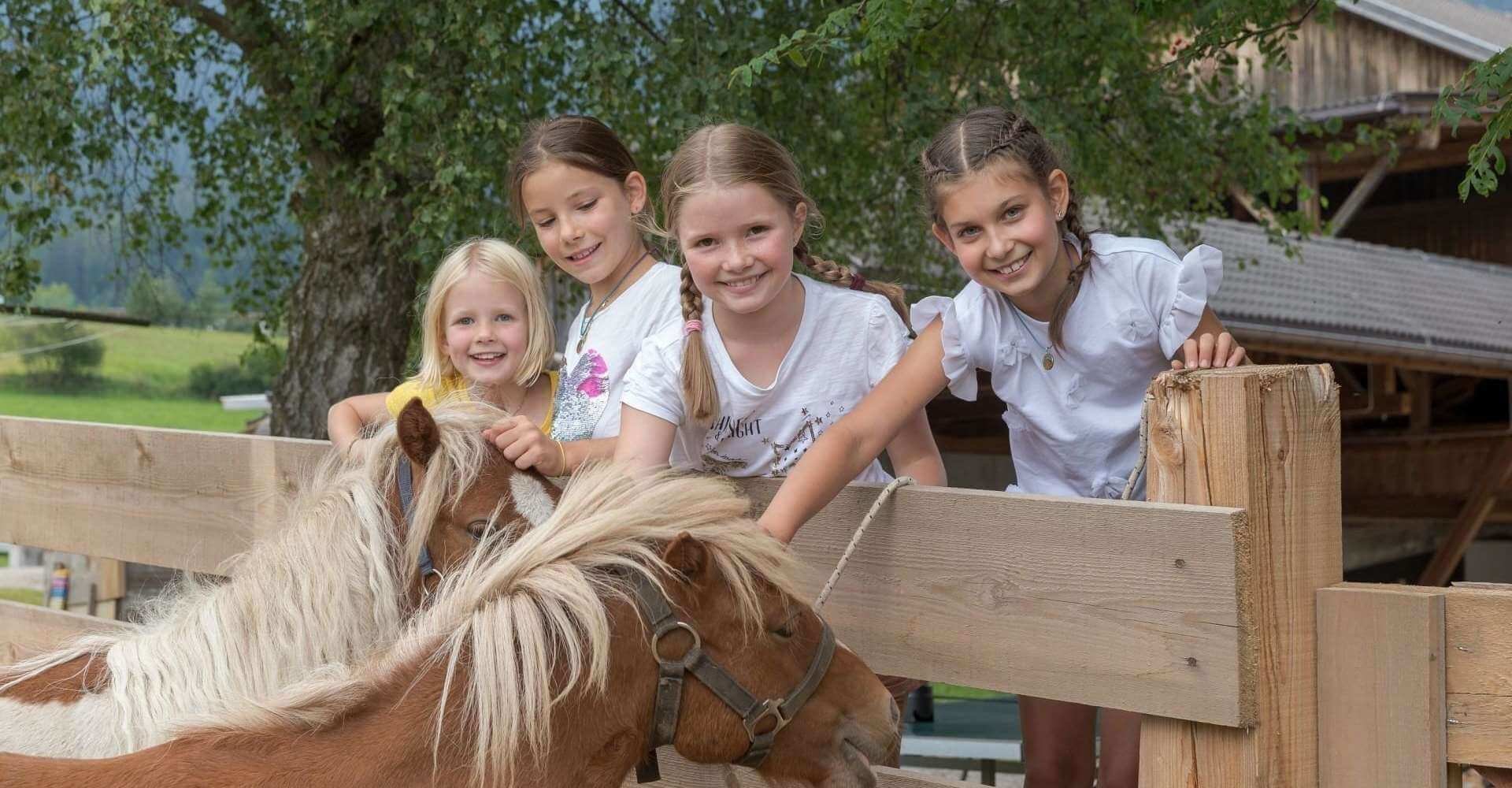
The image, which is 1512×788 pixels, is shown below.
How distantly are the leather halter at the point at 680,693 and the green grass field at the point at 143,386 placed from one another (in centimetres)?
2505

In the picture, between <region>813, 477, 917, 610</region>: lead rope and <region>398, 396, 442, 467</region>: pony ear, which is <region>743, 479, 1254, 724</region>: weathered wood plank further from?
<region>398, 396, 442, 467</region>: pony ear

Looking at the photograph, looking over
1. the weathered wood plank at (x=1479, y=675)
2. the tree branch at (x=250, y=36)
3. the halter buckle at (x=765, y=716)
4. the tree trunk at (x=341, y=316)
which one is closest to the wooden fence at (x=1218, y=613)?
the weathered wood plank at (x=1479, y=675)

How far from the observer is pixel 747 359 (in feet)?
8.08

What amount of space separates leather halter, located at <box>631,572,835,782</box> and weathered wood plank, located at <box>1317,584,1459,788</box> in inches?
25.9

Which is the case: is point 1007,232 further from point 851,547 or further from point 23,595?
point 23,595

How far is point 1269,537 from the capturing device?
156cm

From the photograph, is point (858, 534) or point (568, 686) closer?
point (568, 686)

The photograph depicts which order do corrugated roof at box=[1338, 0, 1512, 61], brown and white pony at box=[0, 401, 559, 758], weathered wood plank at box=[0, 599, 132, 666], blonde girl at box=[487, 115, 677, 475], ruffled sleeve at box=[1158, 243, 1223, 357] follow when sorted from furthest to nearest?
corrugated roof at box=[1338, 0, 1512, 61] < weathered wood plank at box=[0, 599, 132, 666] < blonde girl at box=[487, 115, 677, 475] < ruffled sleeve at box=[1158, 243, 1223, 357] < brown and white pony at box=[0, 401, 559, 758]

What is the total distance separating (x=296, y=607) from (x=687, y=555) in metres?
0.75

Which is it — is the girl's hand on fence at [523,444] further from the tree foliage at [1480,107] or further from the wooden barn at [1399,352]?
the wooden barn at [1399,352]

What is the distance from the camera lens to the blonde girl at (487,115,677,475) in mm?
2764

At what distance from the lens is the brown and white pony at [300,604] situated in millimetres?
2006

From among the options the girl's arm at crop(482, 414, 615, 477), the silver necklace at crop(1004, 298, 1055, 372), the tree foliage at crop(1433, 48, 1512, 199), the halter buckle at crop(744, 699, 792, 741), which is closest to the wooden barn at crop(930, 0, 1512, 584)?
the tree foliage at crop(1433, 48, 1512, 199)

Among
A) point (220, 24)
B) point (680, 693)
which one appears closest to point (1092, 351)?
point (680, 693)
